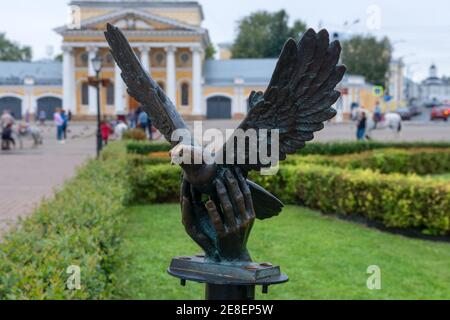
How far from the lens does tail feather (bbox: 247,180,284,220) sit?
2092 mm

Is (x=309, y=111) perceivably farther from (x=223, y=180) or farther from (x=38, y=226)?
(x=38, y=226)

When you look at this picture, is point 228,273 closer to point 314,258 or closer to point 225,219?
point 225,219

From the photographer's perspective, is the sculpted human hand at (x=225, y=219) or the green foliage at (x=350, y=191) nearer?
the sculpted human hand at (x=225, y=219)

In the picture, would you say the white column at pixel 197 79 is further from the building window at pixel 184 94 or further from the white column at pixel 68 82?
the white column at pixel 68 82

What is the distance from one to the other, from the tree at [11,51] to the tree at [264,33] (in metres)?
22.0

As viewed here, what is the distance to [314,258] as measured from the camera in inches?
249

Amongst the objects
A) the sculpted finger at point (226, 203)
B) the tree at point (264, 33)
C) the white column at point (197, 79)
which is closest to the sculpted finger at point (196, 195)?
the sculpted finger at point (226, 203)

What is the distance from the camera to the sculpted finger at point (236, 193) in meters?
1.91

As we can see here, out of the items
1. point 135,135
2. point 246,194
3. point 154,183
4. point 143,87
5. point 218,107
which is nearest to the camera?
point 246,194

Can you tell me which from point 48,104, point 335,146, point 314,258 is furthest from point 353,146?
point 48,104

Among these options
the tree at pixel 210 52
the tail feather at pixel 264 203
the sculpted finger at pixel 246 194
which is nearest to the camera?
the sculpted finger at pixel 246 194

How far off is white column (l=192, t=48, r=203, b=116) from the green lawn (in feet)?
112

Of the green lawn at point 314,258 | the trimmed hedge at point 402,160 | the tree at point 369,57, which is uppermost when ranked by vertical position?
the tree at point 369,57

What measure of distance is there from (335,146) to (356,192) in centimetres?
566
